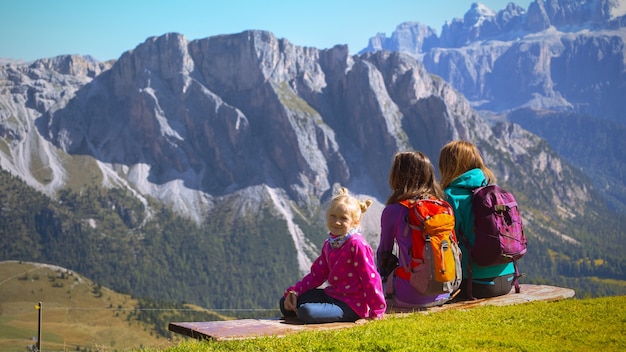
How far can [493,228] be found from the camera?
63.9ft

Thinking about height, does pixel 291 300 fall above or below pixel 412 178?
below

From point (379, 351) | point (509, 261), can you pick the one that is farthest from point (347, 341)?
point (509, 261)

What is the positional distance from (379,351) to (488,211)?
278 inches

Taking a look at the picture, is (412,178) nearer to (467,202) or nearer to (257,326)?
(467,202)

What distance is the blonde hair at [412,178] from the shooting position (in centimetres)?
1847

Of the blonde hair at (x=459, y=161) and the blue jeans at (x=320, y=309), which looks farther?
the blonde hair at (x=459, y=161)

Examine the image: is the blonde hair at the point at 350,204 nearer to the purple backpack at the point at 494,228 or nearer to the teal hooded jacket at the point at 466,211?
the teal hooded jacket at the point at 466,211

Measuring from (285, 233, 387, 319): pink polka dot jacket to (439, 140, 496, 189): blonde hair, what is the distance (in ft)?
15.5

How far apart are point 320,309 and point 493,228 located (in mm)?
5918

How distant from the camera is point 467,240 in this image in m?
20.0

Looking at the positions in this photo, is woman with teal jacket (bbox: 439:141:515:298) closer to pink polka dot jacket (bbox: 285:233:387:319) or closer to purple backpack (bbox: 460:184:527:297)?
purple backpack (bbox: 460:184:527:297)

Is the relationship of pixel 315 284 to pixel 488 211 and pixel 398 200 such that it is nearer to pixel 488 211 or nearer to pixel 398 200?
pixel 398 200

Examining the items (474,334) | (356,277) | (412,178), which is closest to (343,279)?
(356,277)

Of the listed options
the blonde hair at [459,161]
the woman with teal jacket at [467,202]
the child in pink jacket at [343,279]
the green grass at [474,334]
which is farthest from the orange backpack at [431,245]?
the blonde hair at [459,161]
